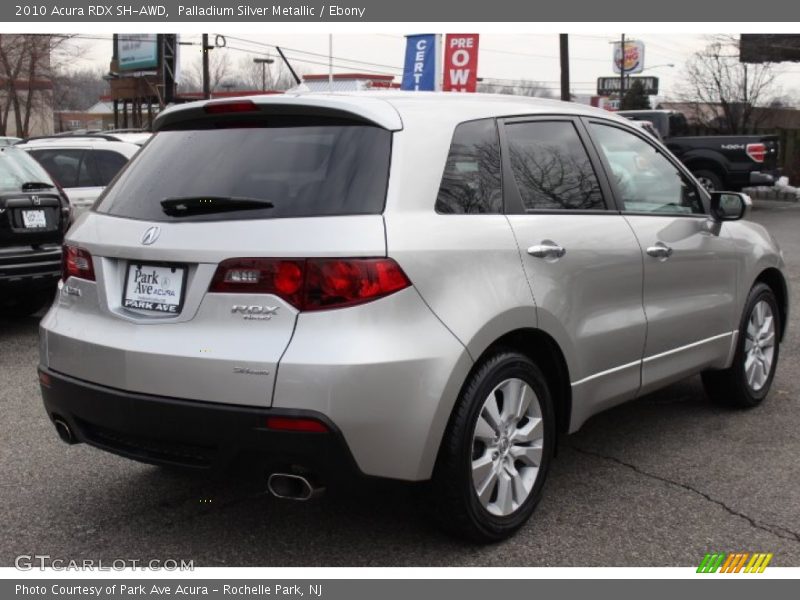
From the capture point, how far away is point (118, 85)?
173 feet

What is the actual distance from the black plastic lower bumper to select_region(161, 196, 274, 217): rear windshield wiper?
0.69 m

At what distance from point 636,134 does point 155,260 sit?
9.05 feet

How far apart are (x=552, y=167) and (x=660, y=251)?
0.83 meters

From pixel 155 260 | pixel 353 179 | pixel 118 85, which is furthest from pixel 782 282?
pixel 118 85

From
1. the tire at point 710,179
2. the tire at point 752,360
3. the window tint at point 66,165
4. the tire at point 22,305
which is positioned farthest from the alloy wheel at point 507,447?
the tire at point 710,179

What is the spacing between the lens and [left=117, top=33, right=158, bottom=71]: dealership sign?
49.7 m

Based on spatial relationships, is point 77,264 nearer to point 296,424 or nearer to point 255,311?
point 255,311

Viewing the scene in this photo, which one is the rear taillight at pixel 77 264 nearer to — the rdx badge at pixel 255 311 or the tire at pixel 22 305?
the rdx badge at pixel 255 311

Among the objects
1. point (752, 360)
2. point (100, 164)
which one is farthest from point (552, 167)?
point (100, 164)

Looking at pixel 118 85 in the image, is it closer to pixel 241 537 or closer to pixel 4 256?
pixel 4 256

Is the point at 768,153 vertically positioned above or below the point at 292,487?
above

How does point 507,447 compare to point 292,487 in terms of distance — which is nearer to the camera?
point 292,487

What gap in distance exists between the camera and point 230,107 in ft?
12.2

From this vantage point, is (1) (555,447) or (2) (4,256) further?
(2) (4,256)
